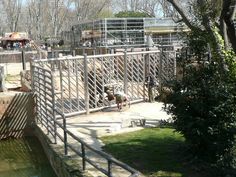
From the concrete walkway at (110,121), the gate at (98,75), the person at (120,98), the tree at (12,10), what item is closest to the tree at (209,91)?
the concrete walkway at (110,121)

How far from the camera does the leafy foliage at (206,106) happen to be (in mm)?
8273

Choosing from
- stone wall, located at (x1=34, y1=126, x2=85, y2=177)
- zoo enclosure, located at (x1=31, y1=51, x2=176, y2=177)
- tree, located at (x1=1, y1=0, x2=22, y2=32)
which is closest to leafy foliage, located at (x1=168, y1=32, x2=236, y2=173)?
stone wall, located at (x1=34, y1=126, x2=85, y2=177)

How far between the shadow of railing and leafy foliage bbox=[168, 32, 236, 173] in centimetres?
622

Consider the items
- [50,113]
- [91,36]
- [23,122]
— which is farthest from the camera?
[91,36]

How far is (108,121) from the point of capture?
13.3 meters

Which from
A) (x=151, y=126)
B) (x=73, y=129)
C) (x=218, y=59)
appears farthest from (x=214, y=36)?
(x=73, y=129)

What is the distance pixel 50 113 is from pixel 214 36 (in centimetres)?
469

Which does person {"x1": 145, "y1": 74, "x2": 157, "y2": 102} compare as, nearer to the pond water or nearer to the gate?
the gate

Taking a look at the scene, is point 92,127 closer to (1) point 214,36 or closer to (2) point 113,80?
(2) point 113,80

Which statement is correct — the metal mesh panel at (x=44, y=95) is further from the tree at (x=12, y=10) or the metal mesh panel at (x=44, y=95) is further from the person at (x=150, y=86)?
the tree at (x=12, y=10)

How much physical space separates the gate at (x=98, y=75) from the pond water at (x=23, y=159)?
1.27 m

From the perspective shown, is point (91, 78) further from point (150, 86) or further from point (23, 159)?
point (23, 159)

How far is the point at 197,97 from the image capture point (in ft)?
28.4

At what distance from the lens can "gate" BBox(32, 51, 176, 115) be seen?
13.9 m
